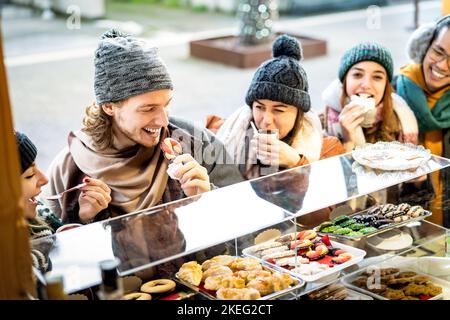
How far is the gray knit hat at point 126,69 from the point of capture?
2953mm

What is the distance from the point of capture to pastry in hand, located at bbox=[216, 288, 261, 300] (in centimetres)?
246

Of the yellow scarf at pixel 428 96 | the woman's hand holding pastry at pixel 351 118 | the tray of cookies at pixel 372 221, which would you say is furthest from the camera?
the yellow scarf at pixel 428 96

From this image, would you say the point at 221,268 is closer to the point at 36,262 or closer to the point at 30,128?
the point at 36,262

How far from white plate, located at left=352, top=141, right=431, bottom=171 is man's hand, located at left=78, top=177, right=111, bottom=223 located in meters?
1.13

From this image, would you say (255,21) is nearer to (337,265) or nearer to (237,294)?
(337,265)

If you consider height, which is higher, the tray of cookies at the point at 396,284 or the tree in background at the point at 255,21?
the tree in background at the point at 255,21

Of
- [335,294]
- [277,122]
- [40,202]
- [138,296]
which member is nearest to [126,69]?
[40,202]

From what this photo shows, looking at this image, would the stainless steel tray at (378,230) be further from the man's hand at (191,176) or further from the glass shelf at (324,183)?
the man's hand at (191,176)

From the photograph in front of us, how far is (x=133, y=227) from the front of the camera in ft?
8.32

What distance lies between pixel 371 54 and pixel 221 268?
1653 mm

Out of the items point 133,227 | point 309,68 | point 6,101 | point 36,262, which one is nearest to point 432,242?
point 133,227

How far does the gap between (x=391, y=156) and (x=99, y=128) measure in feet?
4.30

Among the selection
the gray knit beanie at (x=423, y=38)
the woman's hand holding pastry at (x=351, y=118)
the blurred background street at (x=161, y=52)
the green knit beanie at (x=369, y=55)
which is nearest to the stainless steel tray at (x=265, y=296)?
the woman's hand holding pastry at (x=351, y=118)

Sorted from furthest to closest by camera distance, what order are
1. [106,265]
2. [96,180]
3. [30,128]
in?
[30,128] → [96,180] → [106,265]
